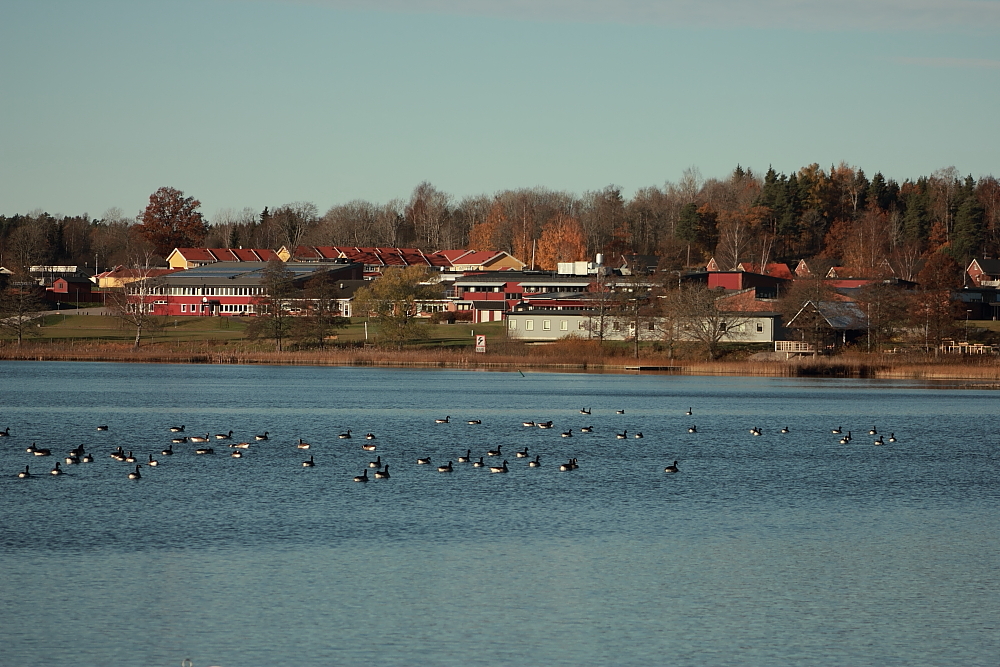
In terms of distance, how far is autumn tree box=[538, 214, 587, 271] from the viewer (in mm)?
194625

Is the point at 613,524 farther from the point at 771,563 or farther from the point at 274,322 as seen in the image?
the point at 274,322

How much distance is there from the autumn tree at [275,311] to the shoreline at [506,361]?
202 centimetres

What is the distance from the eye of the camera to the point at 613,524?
3111cm

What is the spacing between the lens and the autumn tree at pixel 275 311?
105375mm

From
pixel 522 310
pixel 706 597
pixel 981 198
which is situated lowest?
pixel 706 597

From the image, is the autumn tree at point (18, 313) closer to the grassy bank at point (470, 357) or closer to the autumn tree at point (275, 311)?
the grassy bank at point (470, 357)

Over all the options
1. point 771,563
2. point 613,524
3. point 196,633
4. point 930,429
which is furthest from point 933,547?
point 930,429

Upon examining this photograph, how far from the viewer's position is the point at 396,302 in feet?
355

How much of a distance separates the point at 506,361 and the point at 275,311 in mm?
21400

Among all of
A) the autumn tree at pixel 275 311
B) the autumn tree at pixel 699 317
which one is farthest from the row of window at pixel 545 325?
the autumn tree at pixel 275 311

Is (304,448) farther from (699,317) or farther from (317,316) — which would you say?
(317,316)

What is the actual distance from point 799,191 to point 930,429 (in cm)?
13194

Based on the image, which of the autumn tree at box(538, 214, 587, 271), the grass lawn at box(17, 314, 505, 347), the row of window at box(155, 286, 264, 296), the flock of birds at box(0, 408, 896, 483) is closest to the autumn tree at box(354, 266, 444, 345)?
Answer: the grass lawn at box(17, 314, 505, 347)

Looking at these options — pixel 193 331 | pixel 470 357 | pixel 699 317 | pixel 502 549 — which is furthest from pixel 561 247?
pixel 502 549
